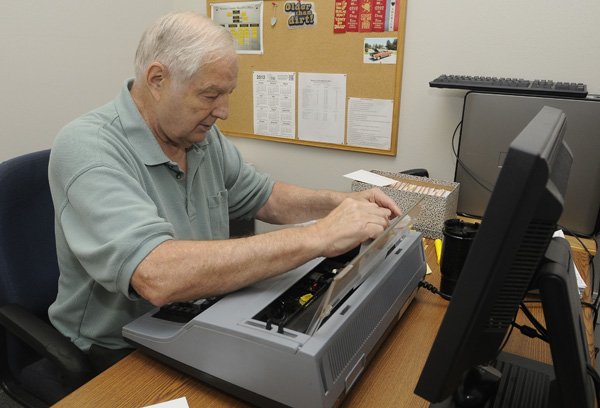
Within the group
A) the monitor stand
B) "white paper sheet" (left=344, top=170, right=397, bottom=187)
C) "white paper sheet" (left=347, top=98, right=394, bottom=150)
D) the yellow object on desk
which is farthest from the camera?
"white paper sheet" (left=347, top=98, right=394, bottom=150)

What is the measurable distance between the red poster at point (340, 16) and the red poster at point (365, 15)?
7 cm

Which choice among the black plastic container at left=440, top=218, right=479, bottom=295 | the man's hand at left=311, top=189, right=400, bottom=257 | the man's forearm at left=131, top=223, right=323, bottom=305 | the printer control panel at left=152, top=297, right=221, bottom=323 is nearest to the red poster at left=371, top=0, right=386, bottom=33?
the black plastic container at left=440, top=218, right=479, bottom=295

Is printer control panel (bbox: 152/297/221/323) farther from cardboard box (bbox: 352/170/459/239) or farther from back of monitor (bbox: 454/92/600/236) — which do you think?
back of monitor (bbox: 454/92/600/236)

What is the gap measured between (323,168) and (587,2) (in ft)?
3.80

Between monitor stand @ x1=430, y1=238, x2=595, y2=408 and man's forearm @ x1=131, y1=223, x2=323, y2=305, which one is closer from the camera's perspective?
monitor stand @ x1=430, y1=238, x2=595, y2=408

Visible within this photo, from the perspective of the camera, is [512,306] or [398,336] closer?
[512,306]

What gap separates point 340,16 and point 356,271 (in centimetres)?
148

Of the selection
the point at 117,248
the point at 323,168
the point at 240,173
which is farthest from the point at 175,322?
the point at 323,168

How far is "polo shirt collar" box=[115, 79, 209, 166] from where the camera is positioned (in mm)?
1014

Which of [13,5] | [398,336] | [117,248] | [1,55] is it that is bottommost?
[398,336]

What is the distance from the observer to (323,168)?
216cm

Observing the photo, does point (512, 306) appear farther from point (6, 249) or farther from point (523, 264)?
point (6, 249)

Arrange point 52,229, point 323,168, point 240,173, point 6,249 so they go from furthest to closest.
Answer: point 323,168
point 240,173
point 52,229
point 6,249

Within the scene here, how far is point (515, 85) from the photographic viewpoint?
1513 millimetres
